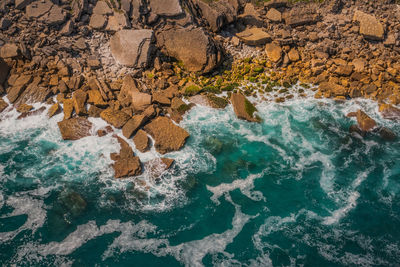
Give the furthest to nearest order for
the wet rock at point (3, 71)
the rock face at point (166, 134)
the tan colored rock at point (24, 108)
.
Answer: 1. the wet rock at point (3, 71)
2. the tan colored rock at point (24, 108)
3. the rock face at point (166, 134)

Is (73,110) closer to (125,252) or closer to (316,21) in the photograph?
(125,252)

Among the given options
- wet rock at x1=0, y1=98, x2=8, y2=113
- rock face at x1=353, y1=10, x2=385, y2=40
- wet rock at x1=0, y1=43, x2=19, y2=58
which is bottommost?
wet rock at x1=0, y1=98, x2=8, y2=113

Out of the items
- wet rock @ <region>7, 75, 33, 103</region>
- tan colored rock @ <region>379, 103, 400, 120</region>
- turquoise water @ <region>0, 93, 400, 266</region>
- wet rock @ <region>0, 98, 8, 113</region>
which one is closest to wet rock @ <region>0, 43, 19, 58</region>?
wet rock @ <region>7, 75, 33, 103</region>

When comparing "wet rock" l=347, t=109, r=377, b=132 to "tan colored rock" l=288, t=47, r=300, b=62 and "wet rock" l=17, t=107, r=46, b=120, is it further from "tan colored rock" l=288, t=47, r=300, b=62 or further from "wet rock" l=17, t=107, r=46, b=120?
"wet rock" l=17, t=107, r=46, b=120

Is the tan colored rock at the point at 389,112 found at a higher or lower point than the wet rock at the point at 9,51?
lower

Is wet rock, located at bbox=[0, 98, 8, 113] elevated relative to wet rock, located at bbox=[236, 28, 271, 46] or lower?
lower

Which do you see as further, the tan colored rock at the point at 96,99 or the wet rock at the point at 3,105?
the wet rock at the point at 3,105

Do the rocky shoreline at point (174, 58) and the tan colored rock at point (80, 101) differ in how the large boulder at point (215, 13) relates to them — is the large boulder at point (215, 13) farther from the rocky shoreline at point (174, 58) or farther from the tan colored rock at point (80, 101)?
the tan colored rock at point (80, 101)

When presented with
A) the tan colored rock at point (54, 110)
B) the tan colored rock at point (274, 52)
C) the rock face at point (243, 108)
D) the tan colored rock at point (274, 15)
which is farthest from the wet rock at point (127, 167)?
the tan colored rock at point (274, 15)
